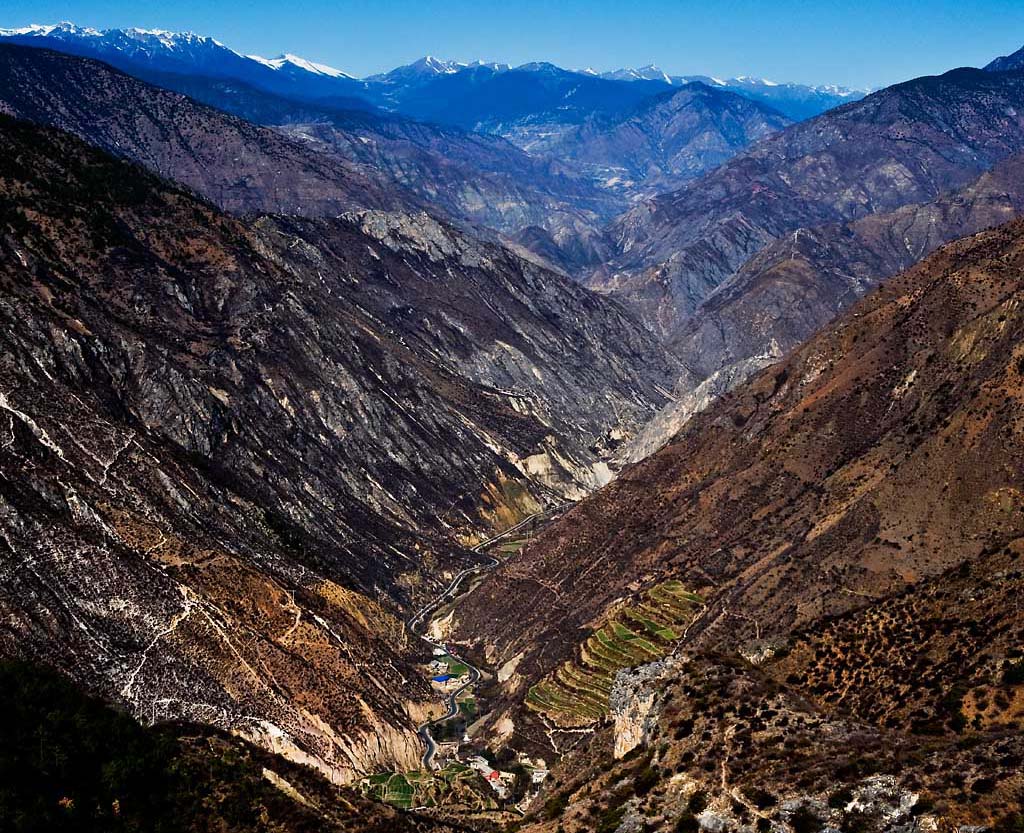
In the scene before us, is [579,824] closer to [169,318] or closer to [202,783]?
[202,783]

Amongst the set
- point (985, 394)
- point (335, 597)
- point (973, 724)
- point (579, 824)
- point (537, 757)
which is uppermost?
point (985, 394)

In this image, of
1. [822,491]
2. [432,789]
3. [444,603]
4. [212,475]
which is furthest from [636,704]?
[444,603]

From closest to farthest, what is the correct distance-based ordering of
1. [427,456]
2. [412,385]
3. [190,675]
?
[190,675] → [427,456] → [412,385]

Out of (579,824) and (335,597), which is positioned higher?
(579,824)

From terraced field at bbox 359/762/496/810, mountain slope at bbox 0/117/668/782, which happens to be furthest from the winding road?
terraced field at bbox 359/762/496/810

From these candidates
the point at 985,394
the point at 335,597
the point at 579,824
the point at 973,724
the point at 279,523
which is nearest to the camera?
the point at 973,724

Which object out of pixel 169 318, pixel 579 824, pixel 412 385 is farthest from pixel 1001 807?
pixel 412 385

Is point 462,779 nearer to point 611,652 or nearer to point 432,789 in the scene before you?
point 432,789
